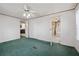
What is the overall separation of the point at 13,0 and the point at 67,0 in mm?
845

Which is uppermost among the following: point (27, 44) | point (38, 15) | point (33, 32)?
point (38, 15)

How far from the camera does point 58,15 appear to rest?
2.51 meters

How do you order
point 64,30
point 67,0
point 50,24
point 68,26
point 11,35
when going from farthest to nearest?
1. point 11,35
2. point 50,24
3. point 64,30
4. point 68,26
5. point 67,0

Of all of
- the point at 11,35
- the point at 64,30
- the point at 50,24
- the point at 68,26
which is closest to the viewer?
the point at 68,26

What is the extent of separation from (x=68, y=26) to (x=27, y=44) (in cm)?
142

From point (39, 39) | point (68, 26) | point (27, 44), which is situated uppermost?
point (68, 26)

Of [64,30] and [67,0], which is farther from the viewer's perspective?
[64,30]

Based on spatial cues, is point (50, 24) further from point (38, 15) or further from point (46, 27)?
point (38, 15)

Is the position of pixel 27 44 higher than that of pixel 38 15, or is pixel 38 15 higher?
pixel 38 15

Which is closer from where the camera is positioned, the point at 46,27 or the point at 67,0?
the point at 67,0

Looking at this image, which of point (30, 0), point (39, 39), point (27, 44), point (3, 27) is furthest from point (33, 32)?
point (3, 27)

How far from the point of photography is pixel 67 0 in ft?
4.50

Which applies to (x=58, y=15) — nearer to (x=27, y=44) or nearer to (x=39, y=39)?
(x=39, y=39)

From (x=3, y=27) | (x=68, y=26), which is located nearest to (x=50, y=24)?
(x=68, y=26)
